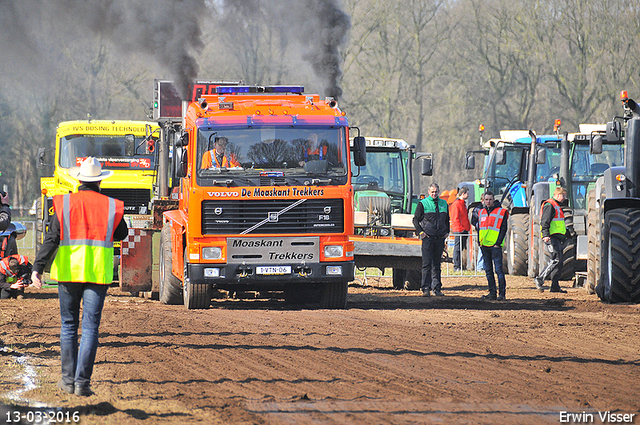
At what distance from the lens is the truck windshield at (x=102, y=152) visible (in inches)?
776

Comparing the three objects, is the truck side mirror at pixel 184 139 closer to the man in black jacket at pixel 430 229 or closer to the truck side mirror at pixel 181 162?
the truck side mirror at pixel 181 162

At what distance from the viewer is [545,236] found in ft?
55.9

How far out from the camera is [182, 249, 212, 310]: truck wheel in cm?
1337

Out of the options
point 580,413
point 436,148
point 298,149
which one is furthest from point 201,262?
point 436,148

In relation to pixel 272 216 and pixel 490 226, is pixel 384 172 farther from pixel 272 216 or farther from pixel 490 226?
pixel 272 216

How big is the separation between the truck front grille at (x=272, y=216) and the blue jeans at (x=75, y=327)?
5474 millimetres

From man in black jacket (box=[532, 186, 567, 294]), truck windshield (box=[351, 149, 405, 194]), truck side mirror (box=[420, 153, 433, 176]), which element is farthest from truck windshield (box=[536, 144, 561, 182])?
truck side mirror (box=[420, 153, 433, 176])

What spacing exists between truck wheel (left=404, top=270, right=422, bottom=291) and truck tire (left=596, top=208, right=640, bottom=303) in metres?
5.14

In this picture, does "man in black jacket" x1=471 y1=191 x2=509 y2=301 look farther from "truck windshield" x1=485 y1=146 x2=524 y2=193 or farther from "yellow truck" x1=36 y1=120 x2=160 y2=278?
"yellow truck" x1=36 y1=120 x2=160 y2=278

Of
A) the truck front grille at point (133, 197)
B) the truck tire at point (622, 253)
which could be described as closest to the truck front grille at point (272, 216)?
the truck tire at point (622, 253)

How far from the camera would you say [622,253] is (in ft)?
43.7

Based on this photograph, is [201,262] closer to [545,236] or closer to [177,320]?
[177,320]

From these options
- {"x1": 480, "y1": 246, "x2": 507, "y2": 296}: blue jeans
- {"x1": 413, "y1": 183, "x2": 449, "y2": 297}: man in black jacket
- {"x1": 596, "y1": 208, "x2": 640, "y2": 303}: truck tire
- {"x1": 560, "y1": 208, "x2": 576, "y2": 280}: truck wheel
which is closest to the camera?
{"x1": 596, "y1": 208, "x2": 640, "y2": 303}: truck tire

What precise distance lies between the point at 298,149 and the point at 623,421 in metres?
7.58
